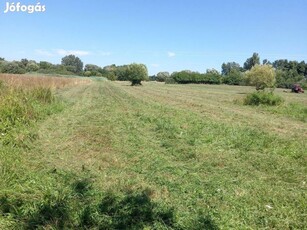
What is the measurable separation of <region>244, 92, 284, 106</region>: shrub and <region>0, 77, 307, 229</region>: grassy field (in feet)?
36.6

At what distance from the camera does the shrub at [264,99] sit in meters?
20.4

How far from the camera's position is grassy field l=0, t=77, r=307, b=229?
13.8 feet

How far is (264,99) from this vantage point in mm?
20672

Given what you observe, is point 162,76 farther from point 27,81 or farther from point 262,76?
point 27,81

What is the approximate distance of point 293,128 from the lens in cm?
1172

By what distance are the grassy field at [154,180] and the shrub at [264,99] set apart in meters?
11.2

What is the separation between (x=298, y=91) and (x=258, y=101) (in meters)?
34.4

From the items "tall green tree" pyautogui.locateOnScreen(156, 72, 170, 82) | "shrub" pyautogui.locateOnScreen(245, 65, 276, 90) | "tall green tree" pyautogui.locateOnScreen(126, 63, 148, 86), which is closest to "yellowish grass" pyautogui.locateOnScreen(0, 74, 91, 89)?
"tall green tree" pyautogui.locateOnScreen(126, 63, 148, 86)

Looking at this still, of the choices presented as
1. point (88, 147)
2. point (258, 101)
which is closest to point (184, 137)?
point (88, 147)

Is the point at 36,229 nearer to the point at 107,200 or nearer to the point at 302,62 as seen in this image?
the point at 107,200

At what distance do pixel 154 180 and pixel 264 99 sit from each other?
16.9 metres

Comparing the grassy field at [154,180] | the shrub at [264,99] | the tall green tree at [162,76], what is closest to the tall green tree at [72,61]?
the tall green tree at [162,76]

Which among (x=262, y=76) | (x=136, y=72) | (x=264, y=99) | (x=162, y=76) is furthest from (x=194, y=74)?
(x=264, y=99)

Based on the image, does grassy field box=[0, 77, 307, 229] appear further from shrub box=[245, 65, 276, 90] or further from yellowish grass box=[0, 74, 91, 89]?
shrub box=[245, 65, 276, 90]
